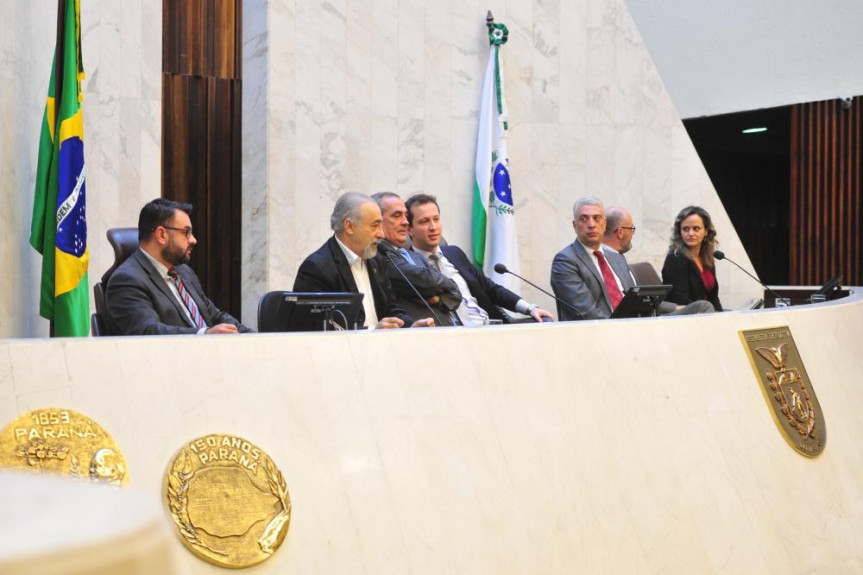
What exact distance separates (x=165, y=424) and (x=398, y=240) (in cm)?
282

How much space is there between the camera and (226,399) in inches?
82.7

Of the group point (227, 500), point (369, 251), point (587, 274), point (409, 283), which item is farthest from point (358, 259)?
point (227, 500)

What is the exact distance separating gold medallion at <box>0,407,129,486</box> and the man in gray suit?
3.53 metres

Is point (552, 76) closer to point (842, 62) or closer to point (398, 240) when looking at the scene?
point (842, 62)

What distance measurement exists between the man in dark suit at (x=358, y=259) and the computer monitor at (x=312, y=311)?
95 cm

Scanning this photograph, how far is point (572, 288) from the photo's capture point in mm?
5301

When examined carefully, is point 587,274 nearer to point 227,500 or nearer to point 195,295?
point 195,295

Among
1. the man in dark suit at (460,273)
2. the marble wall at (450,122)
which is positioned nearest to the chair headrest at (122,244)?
the man in dark suit at (460,273)

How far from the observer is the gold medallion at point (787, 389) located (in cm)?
319

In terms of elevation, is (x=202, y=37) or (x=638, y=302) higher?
(x=202, y=37)

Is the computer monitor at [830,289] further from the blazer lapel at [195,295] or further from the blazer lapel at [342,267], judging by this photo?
the blazer lapel at [195,295]

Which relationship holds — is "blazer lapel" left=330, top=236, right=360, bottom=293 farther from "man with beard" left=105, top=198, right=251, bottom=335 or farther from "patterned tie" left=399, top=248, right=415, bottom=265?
"man with beard" left=105, top=198, right=251, bottom=335

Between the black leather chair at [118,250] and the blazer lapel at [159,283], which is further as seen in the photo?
the black leather chair at [118,250]

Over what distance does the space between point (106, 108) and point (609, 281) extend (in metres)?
3.17
